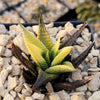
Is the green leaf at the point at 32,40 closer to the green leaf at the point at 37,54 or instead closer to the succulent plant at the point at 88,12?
the green leaf at the point at 37,54

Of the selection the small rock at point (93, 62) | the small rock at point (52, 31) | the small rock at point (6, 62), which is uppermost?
the small rock at point (52, 31)

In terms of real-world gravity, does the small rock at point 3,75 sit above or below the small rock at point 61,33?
below

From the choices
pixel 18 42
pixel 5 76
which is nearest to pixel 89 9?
pixel 18 42

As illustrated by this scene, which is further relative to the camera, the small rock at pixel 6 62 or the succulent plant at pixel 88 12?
the succulent plant at pixel 88 12

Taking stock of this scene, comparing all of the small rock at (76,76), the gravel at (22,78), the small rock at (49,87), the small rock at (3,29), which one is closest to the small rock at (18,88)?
the gravel at (22,78)

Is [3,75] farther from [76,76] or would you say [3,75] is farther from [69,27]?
[69,27]

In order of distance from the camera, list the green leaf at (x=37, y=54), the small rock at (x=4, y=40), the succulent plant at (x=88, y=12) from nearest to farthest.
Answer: the green leaf at (x=37, y=54), the small rock at (x=4, y=40), the succulent plant at (x=88, y=12)

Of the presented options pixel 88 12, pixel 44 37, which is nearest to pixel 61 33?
pixel 44 37
